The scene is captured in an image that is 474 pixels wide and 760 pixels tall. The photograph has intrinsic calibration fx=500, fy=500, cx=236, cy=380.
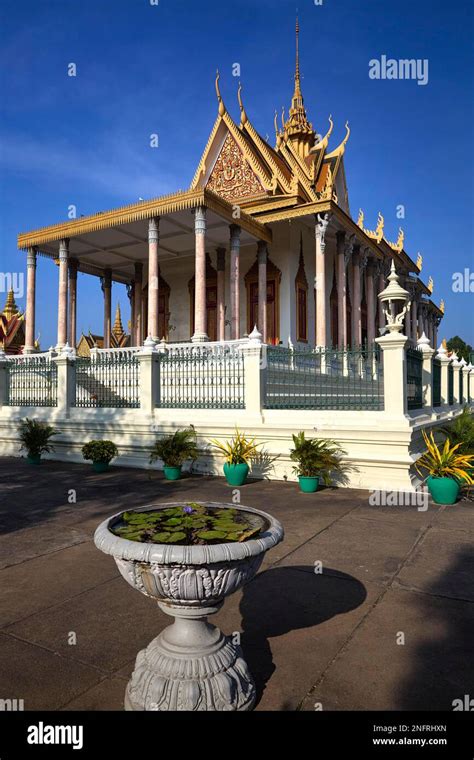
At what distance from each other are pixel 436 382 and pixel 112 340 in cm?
1845

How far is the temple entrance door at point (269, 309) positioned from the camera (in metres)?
20.0

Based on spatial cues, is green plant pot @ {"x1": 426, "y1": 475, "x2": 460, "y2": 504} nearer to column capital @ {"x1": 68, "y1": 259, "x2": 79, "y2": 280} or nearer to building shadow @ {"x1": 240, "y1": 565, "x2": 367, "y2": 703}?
building shadow @ {"x1": 240, "y1": 565, "x2": 367, "y2": 703}

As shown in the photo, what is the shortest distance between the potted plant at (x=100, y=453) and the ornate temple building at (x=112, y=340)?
15.2 meters

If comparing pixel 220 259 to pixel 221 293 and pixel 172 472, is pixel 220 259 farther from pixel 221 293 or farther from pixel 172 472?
pixel 172 472

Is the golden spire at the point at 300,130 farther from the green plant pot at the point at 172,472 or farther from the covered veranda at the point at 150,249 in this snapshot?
the green plant pot at the point at 172,472

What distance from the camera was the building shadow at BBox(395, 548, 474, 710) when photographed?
8.93 ft

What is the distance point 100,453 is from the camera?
10188 mm

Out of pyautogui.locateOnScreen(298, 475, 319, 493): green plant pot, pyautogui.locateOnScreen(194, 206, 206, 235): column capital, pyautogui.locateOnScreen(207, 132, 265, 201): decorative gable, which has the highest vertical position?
pyautogui.locateOnScreen(207, 132, 265, 201): decorative gable

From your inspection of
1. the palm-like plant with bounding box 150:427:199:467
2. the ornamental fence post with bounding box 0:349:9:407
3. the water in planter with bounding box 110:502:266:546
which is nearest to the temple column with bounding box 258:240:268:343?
the ornamental fence post with bounding box 0:349:9:407

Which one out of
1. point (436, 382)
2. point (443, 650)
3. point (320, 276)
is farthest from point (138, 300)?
point (443, 650)

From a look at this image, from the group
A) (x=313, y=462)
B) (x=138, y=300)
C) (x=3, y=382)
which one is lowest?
(x=313, y=462)

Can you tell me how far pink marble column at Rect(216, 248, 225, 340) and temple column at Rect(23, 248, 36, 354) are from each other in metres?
7.04
